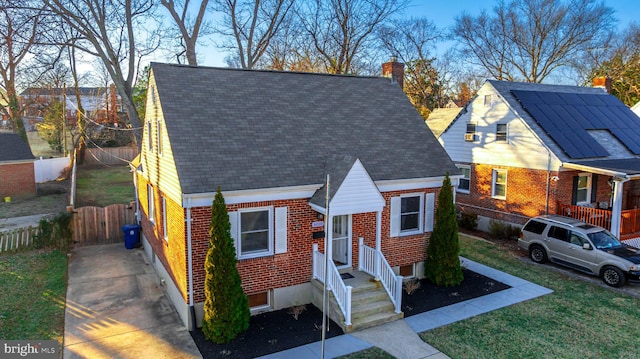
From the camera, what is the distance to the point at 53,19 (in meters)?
22.4

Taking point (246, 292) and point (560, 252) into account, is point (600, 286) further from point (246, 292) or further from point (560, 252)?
point (246, 292)

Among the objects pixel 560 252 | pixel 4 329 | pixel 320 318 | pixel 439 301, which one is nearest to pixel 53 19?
pixel 4 329

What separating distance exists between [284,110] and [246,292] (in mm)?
5785

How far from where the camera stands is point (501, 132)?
66.2 feet

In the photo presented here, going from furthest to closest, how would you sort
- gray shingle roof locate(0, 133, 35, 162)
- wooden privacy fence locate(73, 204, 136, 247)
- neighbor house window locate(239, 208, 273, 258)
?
gray shingle roof locate(0, 133, 35, 162)
wooden privacy fence locate(73, 204, 136, 247)
neighbor house window locate(239, 208, 273, 258)

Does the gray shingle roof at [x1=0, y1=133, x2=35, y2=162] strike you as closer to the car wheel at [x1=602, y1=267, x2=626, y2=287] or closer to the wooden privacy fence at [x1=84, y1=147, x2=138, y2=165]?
the wooden privacy fence at [x1=84, y1=147, x2=138, y2=165]

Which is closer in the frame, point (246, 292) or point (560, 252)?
point (246, 292)

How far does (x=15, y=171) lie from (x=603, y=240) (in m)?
31.9

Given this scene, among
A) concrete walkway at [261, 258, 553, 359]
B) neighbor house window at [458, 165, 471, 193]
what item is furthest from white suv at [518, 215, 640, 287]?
neighbor house window at [458, 165, 471, 193]

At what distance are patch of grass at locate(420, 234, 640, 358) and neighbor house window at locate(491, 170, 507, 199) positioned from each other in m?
7.26

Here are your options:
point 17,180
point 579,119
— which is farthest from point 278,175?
point 17,180

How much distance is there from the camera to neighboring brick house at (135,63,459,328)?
425 inches

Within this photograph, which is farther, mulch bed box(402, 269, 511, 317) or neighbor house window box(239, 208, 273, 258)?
mulch bed box(402, 269, 511, 317)

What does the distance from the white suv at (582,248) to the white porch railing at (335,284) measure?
8889mm
